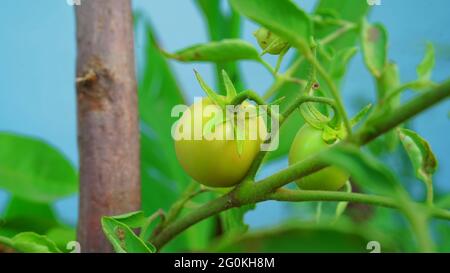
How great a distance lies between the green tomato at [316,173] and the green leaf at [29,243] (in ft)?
0.40

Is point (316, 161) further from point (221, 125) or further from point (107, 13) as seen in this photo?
point (107, 13)

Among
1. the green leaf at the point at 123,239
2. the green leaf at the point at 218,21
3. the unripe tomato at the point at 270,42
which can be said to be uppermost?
the green leaf at the point at 218,21

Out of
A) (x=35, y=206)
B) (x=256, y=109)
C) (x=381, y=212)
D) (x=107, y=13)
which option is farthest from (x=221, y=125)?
(x=381, y=212)

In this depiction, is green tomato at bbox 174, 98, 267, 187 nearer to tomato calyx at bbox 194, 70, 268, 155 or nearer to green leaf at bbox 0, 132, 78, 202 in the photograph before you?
tomato calyx at bbox 194, 70, 268, 155

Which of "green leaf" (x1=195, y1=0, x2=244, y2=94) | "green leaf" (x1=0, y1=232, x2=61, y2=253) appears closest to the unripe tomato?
"green leaf" (x1=0, y1=232, x2=61, y2=253)

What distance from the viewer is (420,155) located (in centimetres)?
28

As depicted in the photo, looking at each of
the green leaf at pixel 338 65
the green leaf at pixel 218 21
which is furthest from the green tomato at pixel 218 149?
the green leaf at pixel 218 21

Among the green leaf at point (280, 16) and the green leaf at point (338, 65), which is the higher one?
the green leaf at point (338, 65)

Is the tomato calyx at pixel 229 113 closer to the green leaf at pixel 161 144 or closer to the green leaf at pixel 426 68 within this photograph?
the green leaf at pixel 426 68

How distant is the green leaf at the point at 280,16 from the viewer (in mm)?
205

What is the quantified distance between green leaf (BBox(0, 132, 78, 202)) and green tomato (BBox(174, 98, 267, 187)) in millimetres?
245

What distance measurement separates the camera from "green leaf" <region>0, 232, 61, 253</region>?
30 centimetres
